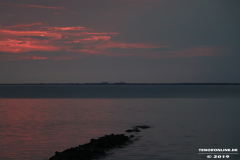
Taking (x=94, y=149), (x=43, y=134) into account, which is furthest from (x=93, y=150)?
(x=43, y=134)

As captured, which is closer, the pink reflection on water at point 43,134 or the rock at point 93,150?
the rock at point 93,150

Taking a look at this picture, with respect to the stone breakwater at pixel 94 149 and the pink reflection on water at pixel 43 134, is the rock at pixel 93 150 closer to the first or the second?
the stone breakwater at pixel 94 149

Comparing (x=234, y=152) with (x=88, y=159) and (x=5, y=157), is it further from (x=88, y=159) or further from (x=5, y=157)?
(x=5, y=157)

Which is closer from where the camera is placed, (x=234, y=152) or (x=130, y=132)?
(x=234, y=152)

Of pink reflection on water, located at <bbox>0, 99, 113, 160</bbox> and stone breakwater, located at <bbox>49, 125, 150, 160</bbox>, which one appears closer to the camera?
stone breakwater, located at <bbox>49, 125, 150, 160</bbox>

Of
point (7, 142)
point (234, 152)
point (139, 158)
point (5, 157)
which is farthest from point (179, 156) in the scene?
point (7, 142)

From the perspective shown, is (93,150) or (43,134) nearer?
(93,150)

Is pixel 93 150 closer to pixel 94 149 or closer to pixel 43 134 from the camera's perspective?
pixel 94 149

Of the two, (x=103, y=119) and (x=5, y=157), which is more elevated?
(x=103, y=119)

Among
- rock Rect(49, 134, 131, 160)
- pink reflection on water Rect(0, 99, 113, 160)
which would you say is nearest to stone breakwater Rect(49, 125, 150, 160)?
rock Rect(49, 134, 131, 160)

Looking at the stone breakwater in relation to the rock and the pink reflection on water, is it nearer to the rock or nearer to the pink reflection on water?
the rock

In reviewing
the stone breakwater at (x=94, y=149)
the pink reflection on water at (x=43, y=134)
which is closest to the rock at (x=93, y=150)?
the stone breakwater at (x=94, y=149)

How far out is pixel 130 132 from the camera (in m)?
25.2

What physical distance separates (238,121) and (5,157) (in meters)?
23.5
